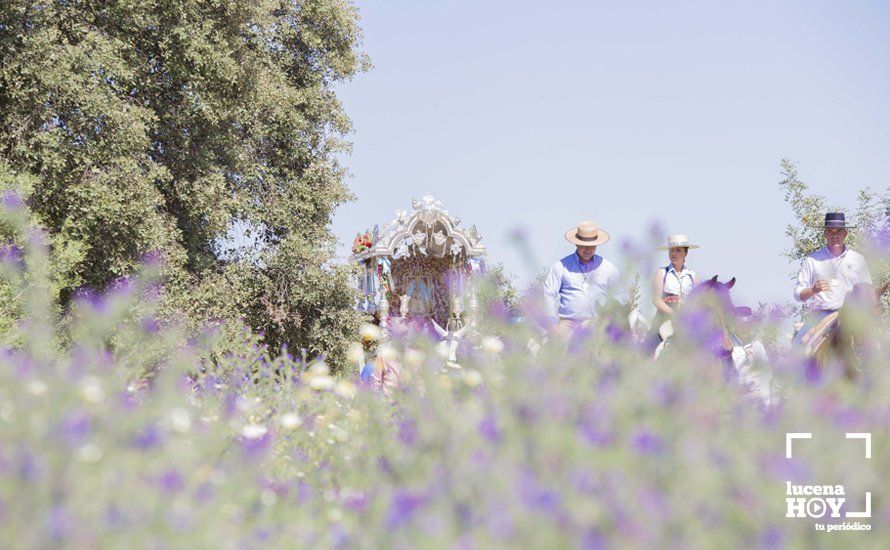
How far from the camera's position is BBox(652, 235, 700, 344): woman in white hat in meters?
11.2

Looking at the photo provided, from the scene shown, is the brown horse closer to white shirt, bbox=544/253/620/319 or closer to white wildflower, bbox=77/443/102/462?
A: white shirt, bbox=544/253/620/319

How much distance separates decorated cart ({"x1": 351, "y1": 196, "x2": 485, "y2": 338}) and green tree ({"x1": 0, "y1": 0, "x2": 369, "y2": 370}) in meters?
1.23

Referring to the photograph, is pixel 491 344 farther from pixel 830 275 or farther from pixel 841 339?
pixel 830 275

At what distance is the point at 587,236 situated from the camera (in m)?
10.6

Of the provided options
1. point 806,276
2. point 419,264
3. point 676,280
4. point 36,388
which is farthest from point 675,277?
point 419,264

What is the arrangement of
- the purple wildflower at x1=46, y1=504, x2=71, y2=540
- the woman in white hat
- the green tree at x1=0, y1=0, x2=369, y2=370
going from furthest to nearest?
the green tree at x1=0, y1=0, x2=369, y2=370
the woman in white hat
the purple wildflower at x1=46, y1=504, x2=71, y2=540

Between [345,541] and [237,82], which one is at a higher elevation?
[237,82]

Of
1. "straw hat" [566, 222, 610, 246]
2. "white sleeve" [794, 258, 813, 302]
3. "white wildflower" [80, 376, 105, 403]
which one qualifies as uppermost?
"straw hat" [566, 222, 610, 246]

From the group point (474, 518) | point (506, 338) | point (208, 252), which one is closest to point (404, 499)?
point (474, 518)

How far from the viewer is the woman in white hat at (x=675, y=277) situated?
36.9ft

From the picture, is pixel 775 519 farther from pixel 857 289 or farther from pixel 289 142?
pixel 289 142

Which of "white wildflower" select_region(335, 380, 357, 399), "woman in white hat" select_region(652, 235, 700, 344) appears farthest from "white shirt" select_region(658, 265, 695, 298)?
"white wildflower" select_region(335, 380, 357, 399)

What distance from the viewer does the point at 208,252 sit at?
26.3m

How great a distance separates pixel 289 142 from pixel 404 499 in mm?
25964
